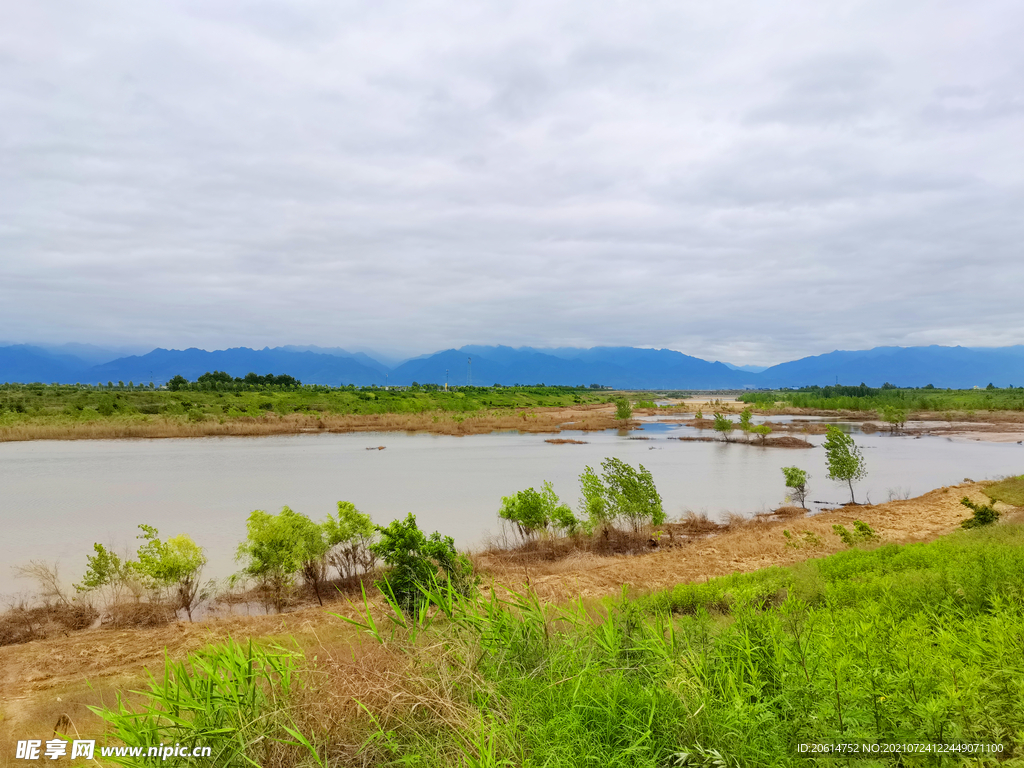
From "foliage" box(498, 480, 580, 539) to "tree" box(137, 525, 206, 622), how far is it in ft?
29.9

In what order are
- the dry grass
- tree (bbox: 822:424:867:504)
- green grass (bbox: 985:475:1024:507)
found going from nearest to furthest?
1. green grass (bbox: 985:475:1024:507)
2. tree (bbox: 822:424:867:504)
3. the dry grass

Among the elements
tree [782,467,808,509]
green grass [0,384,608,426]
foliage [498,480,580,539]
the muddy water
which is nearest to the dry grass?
green grass [0,384,608,426]

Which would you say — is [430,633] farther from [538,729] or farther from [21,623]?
[21,623]

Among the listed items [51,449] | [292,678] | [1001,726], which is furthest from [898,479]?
[51,449]

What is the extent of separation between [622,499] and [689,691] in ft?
51.1

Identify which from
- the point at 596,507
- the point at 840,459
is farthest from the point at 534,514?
the point at 840,459

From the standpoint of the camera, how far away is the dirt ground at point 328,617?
800 cm

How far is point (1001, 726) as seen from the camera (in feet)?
10.3

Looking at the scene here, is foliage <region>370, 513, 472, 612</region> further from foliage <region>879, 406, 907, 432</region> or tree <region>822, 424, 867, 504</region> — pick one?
foliage <region>879, 406, 907, 432</region>

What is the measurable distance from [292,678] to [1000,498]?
81.1ft

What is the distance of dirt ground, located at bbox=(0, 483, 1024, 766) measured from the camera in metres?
8.00

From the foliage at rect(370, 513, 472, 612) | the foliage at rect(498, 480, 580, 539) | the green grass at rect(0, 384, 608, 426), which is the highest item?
the green grass at rect(0, 384, 608, 426)

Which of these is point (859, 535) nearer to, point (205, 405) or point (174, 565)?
point (174, 565)

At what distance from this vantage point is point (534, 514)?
59.8ft
